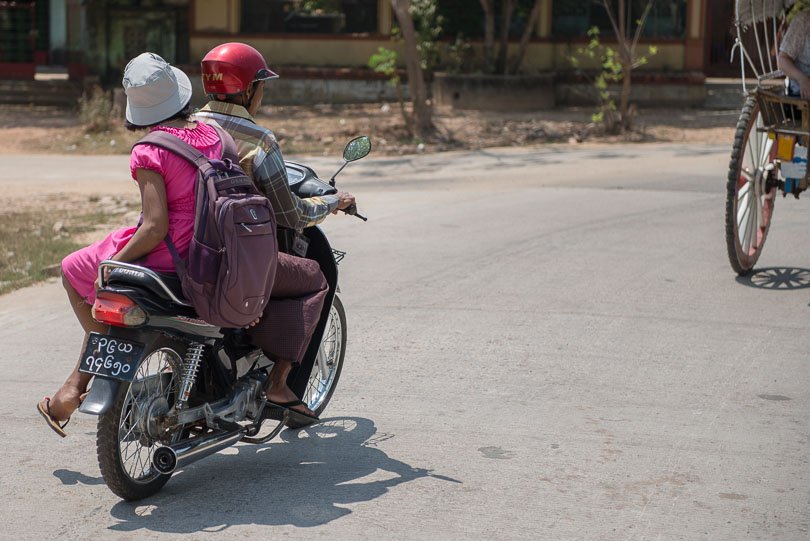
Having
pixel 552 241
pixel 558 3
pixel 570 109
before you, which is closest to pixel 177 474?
pixel 552 241

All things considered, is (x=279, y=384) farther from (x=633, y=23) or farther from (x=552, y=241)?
(x=633, y=23)

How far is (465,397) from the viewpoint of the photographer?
19.1ft

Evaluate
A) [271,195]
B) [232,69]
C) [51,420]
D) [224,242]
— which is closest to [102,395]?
[51,420]

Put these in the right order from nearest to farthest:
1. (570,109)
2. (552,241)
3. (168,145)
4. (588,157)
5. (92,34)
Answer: (168,145) < (552,241) < (588,157) < (570,109) < (92,34)

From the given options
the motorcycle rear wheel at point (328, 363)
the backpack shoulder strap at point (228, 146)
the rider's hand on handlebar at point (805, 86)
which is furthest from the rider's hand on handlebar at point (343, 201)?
Answer: the rider's hand on handlebar at point (805, 86)

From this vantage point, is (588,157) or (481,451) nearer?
(481,451)

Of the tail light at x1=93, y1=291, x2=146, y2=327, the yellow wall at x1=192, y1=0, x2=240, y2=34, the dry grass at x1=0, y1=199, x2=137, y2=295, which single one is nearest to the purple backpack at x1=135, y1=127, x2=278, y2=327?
the tail light at x1=93, y1=291, x2=146, y2=327

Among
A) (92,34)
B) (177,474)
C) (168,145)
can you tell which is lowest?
(177,474)

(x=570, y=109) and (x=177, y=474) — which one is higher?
(x=570, y=109)

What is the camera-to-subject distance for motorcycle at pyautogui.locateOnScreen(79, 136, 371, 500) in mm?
4137

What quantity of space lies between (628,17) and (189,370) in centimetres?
2237

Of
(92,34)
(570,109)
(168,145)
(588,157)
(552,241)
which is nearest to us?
(168,145)

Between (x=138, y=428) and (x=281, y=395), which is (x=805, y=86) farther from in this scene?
(x=138, y=428)

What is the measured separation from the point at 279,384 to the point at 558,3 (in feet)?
72.8
